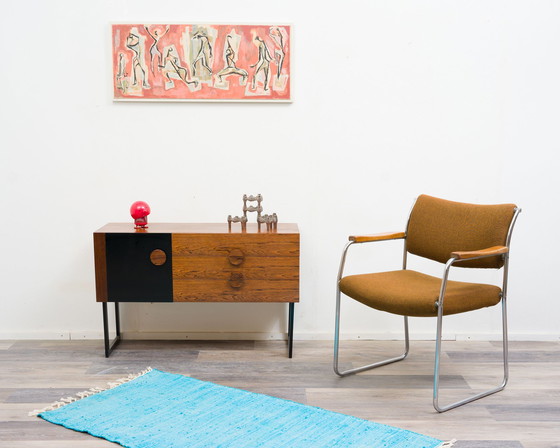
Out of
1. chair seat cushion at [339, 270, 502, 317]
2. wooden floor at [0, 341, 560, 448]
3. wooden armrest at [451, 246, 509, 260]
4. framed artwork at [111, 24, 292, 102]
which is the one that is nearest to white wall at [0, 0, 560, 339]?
framed artwork at [111, 24, 292, 102]

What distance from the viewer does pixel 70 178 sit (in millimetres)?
3127

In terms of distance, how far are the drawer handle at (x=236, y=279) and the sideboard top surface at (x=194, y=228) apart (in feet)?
0.62

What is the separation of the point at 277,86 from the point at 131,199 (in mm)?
919

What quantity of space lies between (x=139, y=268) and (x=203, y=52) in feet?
3.55

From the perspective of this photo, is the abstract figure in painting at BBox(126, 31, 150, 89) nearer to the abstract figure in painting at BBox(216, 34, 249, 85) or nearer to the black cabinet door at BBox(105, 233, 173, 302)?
the abstract figure in painting at BBox(216, 34, 249, 85)

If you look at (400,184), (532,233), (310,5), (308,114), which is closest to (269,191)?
(308,114)

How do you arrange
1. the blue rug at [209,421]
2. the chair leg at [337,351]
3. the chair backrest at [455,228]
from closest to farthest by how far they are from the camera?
the blue rug at [209,421]
the chair backrest at [455,228]
the chair leg at [337,351]

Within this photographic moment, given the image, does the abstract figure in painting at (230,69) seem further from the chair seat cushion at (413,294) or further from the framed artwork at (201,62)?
the chair seat cushion at (413,294)

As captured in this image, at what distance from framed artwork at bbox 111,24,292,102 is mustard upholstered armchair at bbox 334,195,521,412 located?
0.91 m

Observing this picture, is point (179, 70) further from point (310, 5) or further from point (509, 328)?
point (509, 328)

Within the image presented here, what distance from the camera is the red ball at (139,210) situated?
9.52 feet

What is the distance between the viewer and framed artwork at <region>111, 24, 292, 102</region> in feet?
9.89

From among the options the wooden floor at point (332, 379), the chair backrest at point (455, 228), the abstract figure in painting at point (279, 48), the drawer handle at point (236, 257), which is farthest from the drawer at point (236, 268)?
the abstract figure in painting at point (279, 48)

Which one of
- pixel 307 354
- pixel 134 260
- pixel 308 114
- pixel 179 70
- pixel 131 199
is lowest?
pixel 307 354
